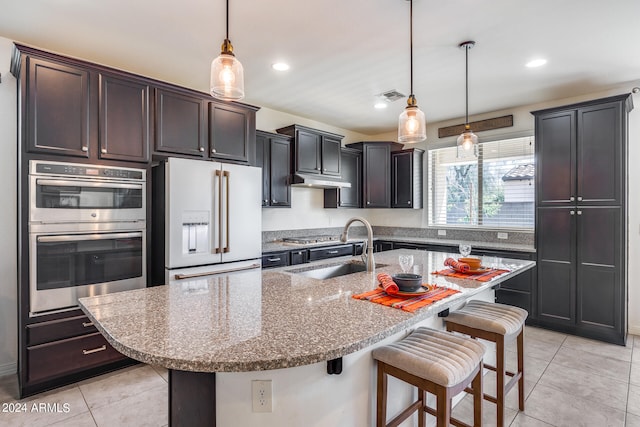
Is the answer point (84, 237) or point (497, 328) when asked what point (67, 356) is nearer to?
point (84, 237)

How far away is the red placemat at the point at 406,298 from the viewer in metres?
1.45

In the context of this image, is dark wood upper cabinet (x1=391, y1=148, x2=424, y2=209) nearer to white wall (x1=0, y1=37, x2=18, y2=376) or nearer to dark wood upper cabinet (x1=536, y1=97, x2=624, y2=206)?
dark wood upper cabinet (x1=536, y1=97, x2=624, y2=206)

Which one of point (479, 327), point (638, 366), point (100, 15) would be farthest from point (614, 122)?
point (100, 15)

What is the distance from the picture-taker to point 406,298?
61.8 inches

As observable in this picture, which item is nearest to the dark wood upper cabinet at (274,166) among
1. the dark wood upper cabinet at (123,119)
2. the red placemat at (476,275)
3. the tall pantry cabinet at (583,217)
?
the dark wood upper cabinet at (123,119)

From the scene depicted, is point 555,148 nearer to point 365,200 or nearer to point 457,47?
point 457,47

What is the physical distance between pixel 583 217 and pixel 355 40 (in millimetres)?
2891

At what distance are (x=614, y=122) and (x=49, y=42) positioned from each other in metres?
4.99

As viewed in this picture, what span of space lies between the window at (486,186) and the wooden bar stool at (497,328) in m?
2.56

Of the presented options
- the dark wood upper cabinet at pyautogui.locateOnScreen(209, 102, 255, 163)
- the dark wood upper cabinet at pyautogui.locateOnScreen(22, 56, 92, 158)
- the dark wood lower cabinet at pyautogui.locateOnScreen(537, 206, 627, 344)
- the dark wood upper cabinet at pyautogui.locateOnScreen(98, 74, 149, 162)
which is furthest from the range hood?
the dark wood lower cabinet at pyautogui.locateOnScreen(537, 206, 627, 344)

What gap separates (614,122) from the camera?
10.7 feet

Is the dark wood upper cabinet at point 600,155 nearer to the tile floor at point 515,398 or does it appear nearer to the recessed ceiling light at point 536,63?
the recessed ceiling light at point 536,63

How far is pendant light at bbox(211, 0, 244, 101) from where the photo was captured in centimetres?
163

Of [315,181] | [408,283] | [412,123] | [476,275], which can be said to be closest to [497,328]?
[476,275]
